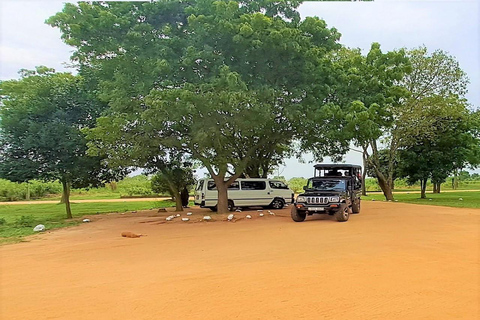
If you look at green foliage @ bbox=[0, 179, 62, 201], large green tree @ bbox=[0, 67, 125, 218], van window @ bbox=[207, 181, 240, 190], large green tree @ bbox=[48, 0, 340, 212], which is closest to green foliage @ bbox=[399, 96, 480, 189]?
van window @ bbox=[207, 181, 240, 190]

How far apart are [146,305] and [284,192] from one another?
59.7ft

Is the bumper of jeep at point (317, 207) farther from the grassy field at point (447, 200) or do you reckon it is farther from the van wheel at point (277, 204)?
the grassy field at point (447, 200)

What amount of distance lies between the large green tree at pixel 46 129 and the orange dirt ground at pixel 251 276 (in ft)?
25.4

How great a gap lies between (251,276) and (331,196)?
8696 millimetres

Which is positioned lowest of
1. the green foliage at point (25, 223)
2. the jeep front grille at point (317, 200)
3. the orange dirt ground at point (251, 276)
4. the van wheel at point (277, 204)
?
the green foliage at point (25, 223)

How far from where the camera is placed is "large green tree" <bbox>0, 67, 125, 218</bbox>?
1823cm

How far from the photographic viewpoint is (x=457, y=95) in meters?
27.9

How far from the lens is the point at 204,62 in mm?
14359

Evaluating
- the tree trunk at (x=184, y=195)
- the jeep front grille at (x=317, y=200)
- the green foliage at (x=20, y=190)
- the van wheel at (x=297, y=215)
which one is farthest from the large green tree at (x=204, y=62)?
the green foliage at (x=20, y=190)

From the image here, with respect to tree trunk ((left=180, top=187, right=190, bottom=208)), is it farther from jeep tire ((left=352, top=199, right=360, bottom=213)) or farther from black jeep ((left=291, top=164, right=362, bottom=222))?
jeep tire ((left=352, top=199, right=360, bottom=213))

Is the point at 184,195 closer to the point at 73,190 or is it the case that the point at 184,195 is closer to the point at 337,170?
the point at 337,170

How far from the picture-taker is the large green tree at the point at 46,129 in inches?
718

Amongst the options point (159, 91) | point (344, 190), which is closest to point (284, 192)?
point (344, 190)

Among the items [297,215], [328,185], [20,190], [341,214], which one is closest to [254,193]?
[328,185]
